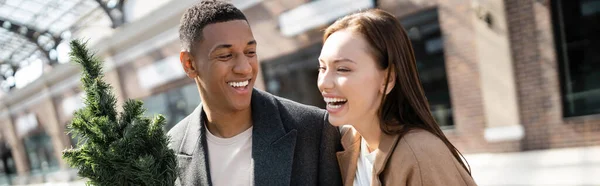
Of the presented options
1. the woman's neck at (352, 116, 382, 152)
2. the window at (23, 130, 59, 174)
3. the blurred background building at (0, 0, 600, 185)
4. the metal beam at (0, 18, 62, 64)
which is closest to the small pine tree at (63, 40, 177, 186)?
the woman's neck at (352, 116, 382, 152)

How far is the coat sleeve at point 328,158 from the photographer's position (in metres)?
1.96

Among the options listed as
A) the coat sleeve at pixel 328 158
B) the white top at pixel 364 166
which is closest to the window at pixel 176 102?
the coat sleeve at pixel 328 158

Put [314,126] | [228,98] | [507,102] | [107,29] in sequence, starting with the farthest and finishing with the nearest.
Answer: [107,29] < [507,102] < [314,126] < [228,98]

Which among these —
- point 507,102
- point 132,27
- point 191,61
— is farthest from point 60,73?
point 191,61

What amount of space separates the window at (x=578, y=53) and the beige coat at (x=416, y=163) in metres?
5.47

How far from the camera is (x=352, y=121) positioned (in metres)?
1.83

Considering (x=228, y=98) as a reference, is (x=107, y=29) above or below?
above

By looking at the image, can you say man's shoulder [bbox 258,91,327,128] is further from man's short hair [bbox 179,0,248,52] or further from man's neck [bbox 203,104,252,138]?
man's short hair [bbox 179,0,248,52]

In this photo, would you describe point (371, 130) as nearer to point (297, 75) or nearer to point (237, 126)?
point (237, 126)

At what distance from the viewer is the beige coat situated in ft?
5.05

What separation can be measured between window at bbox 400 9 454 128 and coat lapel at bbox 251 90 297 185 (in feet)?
18.2

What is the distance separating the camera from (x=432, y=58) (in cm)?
738

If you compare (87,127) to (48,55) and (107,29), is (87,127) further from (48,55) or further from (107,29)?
(48,55)

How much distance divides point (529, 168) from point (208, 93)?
547 cm
